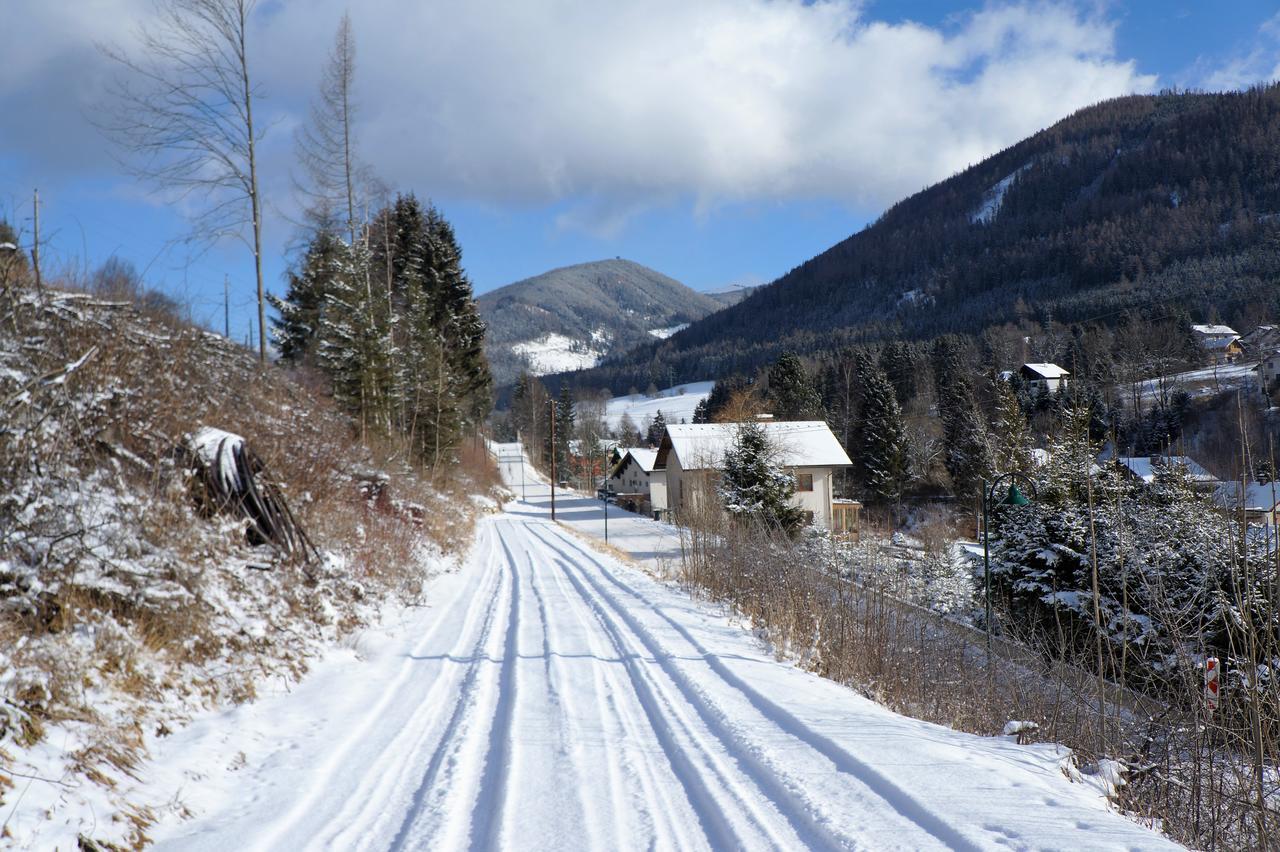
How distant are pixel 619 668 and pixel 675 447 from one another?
3755 centimetres

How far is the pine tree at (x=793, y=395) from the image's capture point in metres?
60.3

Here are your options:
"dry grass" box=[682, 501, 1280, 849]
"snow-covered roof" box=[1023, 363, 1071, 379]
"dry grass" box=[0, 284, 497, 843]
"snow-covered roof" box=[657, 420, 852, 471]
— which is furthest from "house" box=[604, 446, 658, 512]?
"dry grass" box=[0, 284, 497, 843]

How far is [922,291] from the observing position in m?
170

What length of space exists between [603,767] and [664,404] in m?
135

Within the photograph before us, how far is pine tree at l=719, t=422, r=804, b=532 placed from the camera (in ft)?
89.6

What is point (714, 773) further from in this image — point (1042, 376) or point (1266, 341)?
point (1042, 376)

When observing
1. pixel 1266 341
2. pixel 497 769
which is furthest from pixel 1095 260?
pixel 497 769

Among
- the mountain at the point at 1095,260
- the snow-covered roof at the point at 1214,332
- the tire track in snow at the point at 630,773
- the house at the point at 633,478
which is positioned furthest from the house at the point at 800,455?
the tire track in snow at the point at 630,773

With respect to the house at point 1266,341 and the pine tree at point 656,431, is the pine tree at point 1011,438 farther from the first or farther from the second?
the pine tree at point 656,431

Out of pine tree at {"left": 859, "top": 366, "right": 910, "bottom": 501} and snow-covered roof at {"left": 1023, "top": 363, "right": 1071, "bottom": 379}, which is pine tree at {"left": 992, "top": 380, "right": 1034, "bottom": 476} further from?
snow-covered roof at {"left": 1023, "top": 363, "right": 1071, "bottom": 379}

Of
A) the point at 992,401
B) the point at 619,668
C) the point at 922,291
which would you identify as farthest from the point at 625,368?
the point at 619,668

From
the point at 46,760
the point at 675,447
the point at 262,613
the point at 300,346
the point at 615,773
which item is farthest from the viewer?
the point at 675,447

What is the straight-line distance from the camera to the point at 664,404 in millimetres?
139375

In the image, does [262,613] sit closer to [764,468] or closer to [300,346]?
[764,468]
